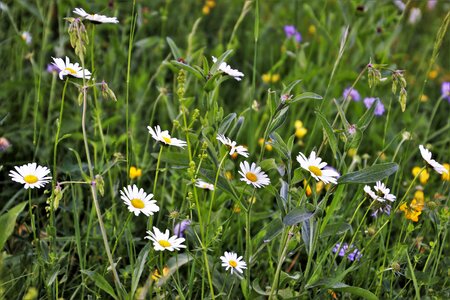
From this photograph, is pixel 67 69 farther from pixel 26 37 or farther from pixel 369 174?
pixel 26 37

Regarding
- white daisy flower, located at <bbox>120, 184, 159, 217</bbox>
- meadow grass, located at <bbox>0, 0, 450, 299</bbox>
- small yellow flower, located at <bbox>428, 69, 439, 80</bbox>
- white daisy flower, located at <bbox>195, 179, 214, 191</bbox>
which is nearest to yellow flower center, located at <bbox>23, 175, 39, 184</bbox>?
meadow grass, located at <bbox>0, 0, 450, 299</bbox>

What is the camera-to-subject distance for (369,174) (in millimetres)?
1244

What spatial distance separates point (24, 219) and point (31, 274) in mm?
215

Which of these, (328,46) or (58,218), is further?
(328,46)

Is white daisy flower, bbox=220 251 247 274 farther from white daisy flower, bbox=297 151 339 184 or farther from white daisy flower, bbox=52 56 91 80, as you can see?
white daisy flower, bbox=52 56 91 80

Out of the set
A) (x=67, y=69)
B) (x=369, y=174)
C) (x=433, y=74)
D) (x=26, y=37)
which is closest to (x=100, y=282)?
(x=67, y=69)

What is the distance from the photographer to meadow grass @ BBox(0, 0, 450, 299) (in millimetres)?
1265

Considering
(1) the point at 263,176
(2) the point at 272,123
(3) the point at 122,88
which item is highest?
(2) the point at 272,123

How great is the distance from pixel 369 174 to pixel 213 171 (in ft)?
1.00

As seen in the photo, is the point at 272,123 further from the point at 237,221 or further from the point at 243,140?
the point at 243,140

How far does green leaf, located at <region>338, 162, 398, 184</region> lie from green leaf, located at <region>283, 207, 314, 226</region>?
0.10 metres

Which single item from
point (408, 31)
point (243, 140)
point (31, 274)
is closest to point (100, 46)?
point (243, 140)

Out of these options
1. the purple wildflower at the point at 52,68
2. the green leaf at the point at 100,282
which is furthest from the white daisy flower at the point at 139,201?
the purple wildflower at the point at 52,68

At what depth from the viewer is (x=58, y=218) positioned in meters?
1.70
